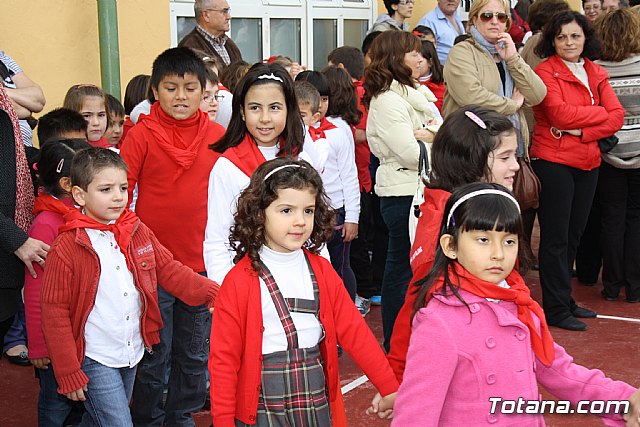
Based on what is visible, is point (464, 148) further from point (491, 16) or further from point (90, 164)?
point (491, 16)

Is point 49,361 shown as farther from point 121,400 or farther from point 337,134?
point 337,134

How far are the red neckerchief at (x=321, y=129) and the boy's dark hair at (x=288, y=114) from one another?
1.32 meters

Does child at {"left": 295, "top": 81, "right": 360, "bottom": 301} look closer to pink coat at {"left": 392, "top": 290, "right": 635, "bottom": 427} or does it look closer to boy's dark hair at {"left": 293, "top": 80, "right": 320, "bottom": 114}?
boy's dark hair at {"left": 293, "top": 80, "right": 320, "bottom": 114}

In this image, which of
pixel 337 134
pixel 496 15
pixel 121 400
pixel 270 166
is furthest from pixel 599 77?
pixel 121 400

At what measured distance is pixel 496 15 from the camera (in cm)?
554

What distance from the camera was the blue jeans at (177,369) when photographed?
13.2 feet

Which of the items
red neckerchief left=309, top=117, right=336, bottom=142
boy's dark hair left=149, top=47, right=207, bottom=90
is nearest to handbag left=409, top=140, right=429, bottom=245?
red neckerchief left=309, top=117, right=336, bottom=142

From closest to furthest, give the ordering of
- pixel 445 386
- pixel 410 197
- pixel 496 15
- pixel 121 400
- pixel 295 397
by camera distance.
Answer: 1. pixel 445 386
2. pixel 295 397
3. pixel 121 400
4. pixel 410 197
5. pixel 496 15

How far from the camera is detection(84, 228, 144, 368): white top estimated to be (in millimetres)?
3486

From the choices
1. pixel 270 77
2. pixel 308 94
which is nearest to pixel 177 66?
pixel 270 77

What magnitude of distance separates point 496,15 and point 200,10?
2.51 m

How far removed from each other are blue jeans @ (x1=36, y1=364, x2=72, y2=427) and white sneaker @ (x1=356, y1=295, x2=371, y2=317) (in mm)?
2836

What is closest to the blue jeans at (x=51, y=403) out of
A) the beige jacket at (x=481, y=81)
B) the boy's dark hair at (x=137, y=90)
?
the boy's dark hair at (x=137, y=90)

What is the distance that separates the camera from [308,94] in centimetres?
532
